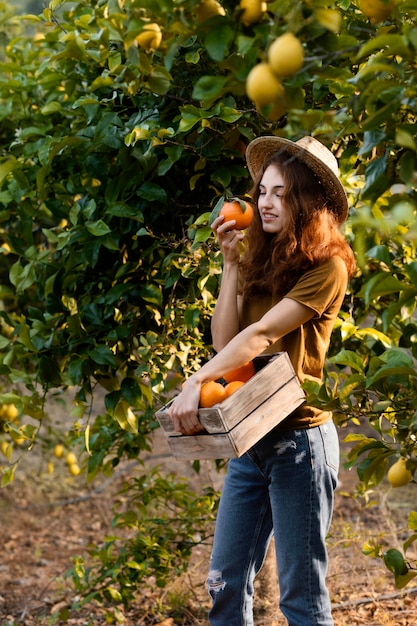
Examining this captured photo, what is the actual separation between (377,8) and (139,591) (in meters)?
2.80

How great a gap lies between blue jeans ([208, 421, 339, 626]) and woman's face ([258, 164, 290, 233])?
1.60ft

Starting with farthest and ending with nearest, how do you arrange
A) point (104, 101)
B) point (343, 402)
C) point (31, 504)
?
1. point (31, 504)
2. point (104, 101)
3. point (343, 402)

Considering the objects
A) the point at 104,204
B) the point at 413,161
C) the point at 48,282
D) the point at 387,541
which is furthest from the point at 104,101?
the point at 387,541

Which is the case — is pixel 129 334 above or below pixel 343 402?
below

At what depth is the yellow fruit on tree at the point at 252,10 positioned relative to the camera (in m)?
1.20

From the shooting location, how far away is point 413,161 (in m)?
1.25

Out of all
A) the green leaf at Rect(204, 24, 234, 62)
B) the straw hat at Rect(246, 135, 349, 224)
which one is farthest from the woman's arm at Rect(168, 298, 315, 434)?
the green leaf at Rect(204, 24, 234, 62)

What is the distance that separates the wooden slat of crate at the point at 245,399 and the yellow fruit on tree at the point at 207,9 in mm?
777

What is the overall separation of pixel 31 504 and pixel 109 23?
413 centimetres

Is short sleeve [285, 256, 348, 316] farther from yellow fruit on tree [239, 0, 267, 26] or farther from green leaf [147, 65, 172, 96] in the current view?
yellow fruit on tree [239, 0, 267, 26]

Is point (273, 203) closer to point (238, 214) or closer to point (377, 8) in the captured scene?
point (238, 214)

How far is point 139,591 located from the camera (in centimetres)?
359

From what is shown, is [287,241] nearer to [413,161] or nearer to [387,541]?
Result: [413,161]

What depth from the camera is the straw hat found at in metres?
1.99
